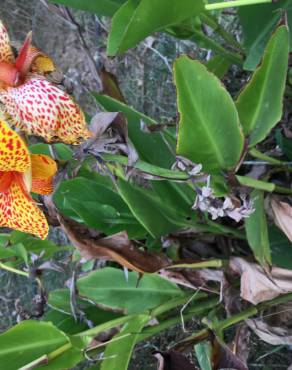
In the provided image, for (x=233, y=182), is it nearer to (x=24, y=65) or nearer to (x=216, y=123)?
(x=216, y=123)

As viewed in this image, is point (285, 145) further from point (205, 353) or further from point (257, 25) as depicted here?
point (205, 353)

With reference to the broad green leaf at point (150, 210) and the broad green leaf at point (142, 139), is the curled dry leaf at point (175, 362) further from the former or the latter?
the broad green leaf at point (142, 139)

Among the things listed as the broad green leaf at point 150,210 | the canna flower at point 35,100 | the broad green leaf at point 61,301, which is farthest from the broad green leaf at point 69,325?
the canna flower at point 35,100

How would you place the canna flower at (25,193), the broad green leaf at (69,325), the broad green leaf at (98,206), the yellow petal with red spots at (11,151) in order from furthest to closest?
1. the broad green leaf at (69,325)
2. the broad green leaf at (98,206)
3. the canna flower at (25,193)
4. the yellow petal with red spots at (11,151)

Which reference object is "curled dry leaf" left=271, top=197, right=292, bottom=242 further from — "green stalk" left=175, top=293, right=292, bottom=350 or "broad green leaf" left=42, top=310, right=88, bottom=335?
"broad green leaf" left=42, top=310, right=88, bottom=335

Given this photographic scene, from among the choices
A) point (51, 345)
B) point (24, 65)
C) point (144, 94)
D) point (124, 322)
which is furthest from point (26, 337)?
point (144, 94)

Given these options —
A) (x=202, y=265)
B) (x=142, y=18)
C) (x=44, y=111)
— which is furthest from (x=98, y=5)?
(x=202, y=265)
